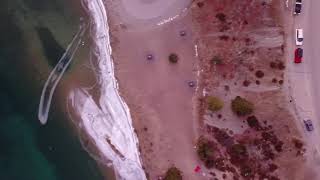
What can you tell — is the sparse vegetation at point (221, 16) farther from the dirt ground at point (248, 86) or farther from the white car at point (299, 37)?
the white car at point (299, 37)

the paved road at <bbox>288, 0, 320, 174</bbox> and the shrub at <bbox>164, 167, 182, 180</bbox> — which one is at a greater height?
the paved road at <bbox>288, 0, 320, 174</bbox>

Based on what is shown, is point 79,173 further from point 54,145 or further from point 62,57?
point 62,57

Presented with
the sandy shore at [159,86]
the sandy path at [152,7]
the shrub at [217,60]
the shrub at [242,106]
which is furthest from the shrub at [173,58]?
the shrub at [242,106]

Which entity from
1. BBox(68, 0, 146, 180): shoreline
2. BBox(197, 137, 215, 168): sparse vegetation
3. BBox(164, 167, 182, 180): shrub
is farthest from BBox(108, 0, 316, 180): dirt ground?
BBox(68, 0, 146, 180): shoreline

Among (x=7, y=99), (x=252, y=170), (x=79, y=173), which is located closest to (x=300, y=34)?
(x=252, y=170)

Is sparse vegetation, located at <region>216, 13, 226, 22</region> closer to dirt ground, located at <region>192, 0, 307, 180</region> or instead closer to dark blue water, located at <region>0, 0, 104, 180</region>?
dirt ground, located at <region>192, 0, 307, 180</region>

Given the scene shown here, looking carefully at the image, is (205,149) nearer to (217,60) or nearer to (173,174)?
(173,174)
